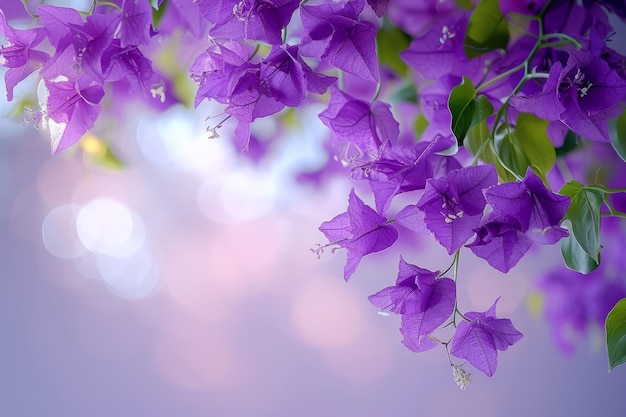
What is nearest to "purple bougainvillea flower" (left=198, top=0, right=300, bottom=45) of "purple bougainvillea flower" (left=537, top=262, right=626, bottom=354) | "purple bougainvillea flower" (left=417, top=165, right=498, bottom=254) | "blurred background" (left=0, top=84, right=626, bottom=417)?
"purple bougainvillea flower" (left=417, top=165, right=498, bottom=254)

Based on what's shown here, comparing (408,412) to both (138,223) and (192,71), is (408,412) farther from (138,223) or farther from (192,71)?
(192,71)

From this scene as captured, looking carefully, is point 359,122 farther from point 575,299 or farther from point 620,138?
point 575,299

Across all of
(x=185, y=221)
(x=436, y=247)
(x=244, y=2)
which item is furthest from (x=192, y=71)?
(x=185, y=221)

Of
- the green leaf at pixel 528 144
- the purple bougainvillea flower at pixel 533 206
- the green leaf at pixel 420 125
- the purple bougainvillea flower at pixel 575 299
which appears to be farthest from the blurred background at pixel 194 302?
the purple bougainvillea flower at pixel 533 206

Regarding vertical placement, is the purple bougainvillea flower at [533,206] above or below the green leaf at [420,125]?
above

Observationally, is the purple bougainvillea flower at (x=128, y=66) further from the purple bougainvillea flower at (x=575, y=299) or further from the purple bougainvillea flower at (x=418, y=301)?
the purple bougainvillea flower at (x=575, y=299)

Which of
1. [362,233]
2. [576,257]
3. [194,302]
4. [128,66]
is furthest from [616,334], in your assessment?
[194,302]

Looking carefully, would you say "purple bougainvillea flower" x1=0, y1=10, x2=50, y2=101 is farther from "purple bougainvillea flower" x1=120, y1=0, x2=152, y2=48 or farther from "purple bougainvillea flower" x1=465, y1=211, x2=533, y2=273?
"purple bougainvillea flower" x1=465, y1=211, x2=533, y2=273
